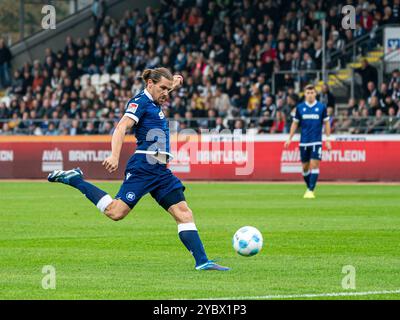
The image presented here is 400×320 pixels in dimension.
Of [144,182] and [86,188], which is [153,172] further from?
[86,188]

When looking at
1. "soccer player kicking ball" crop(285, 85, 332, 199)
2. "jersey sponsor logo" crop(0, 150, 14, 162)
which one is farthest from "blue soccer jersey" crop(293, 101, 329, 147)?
Answer: "jersey sponsor logo" crop(0, 150, 14, 162)

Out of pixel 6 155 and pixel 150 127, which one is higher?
pixel 150 127

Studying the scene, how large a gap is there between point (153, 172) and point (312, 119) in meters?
13.3

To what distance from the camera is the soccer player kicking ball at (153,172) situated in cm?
1130

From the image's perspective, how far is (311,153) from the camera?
24.4 m

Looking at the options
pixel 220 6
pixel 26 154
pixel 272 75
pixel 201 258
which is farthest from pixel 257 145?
pixel 201 258

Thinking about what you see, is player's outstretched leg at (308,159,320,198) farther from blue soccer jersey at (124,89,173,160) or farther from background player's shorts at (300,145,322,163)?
blue soccer jersey at (124,89,173,160)

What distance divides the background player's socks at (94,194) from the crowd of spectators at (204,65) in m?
19.8

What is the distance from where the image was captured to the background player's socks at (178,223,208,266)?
11.3 m

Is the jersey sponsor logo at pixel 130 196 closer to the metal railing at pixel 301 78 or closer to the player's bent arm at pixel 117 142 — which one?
the player's bent arm at pixel 117 142

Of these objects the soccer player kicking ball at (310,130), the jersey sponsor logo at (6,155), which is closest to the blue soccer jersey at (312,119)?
the soccer player kicking ball at (310,130)


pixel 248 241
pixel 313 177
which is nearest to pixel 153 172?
pixel 248 241

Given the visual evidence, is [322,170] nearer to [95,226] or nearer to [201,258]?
[95,226]

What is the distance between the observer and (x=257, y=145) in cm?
3158
